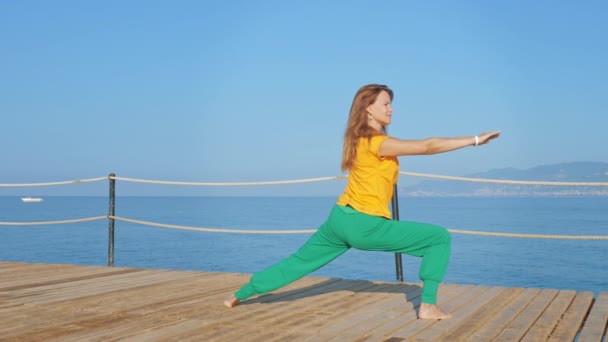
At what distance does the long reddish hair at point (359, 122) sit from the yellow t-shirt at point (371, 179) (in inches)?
1.2

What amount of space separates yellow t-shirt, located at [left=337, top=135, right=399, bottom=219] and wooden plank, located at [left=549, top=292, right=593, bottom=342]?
962 mm

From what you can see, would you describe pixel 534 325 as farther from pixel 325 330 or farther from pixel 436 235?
pixel 325 330

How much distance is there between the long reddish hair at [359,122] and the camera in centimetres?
353

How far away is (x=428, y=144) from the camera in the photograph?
327cm

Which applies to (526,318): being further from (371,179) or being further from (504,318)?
(371,179)

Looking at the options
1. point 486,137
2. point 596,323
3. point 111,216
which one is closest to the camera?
point 486,137

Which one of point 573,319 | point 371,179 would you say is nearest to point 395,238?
point 371,179

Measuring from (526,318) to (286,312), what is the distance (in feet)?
4.13

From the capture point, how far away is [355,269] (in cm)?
3747

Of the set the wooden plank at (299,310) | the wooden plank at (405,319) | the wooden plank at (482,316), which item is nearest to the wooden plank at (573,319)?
the wooden plank at (482,316)

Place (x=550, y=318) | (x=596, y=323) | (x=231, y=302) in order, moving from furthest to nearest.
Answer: (x=231, y=302) → (x=550, y=318) → (x=596, y=323)

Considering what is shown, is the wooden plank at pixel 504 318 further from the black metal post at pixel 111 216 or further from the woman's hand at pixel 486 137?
the black metal post at pixel 111 216

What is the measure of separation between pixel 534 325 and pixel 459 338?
1.73 ft

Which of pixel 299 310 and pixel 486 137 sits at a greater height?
pixel 486 137
